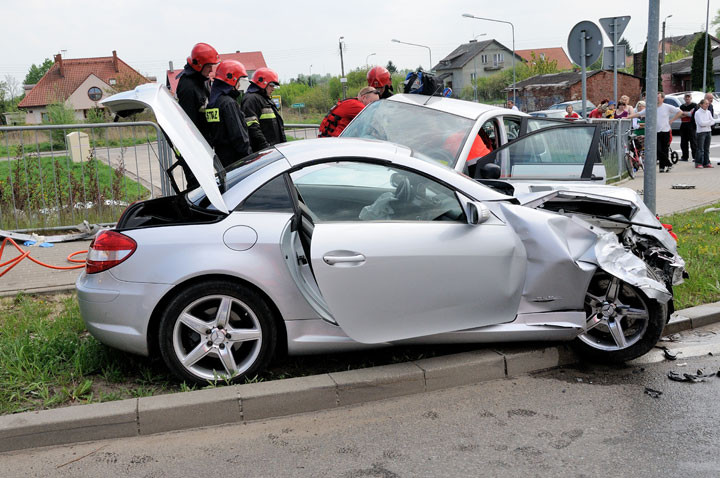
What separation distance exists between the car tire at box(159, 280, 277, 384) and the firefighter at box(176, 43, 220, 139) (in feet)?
11.0

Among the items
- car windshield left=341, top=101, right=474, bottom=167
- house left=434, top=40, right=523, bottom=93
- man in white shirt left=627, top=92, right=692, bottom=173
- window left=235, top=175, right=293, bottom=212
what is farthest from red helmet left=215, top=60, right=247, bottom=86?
house left=434, top=40, right=523, bottom=93

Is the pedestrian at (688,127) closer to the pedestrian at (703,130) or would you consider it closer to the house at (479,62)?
the pedestrian at (703,130)

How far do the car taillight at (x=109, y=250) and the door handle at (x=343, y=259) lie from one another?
1152 mm

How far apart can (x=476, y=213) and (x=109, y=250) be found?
88.1 inches

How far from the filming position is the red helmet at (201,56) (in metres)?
7.23

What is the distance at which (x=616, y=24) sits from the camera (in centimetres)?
1095

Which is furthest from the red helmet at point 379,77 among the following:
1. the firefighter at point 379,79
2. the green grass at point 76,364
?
the green grass at point 76,364

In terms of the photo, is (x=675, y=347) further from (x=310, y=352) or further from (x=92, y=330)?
(x=92, y=330)

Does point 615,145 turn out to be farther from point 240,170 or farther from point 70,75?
point 70,75

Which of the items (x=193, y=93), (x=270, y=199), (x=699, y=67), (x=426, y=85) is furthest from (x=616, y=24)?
(x=699, y=67)

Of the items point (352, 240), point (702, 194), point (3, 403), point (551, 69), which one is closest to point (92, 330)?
point (3, 403)

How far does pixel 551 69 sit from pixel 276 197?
93.9 metres

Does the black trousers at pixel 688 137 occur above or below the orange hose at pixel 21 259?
A: above

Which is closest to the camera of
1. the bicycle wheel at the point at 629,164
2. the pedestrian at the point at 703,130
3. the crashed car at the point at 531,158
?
the crashed car at the point at 531,158
